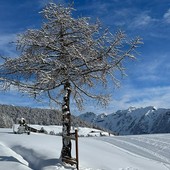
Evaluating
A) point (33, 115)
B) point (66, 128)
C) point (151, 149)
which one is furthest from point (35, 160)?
point (33, 115)

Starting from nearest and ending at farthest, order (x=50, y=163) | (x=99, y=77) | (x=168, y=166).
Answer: (x=50, y=163) < (x=99, y=77) < (x=168, y=166)

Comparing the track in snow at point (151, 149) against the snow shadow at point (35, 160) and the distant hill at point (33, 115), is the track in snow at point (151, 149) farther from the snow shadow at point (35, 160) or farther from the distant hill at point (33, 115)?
the distant hill at point (33, 115)

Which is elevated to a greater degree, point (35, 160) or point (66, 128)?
point (66, 128)

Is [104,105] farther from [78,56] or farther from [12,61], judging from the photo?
[12,61]

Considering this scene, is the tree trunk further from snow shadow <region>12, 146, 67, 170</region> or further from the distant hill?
the distant hill

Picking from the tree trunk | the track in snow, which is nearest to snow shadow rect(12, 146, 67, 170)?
the tree trunk

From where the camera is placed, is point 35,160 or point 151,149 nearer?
point 35,160

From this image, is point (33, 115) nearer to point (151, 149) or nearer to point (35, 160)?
point (151, 149)

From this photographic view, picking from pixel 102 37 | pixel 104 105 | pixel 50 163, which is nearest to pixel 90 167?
pixel 50 163

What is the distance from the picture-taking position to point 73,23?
1884cm

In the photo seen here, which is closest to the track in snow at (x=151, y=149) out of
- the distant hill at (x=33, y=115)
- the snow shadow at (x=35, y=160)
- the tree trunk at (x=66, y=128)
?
the tree trunk at (x=66, y=128)

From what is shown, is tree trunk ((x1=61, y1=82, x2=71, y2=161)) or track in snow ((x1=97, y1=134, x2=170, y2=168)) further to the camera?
track in snow ((x1=97, y1=134, x2=170, y2=168))

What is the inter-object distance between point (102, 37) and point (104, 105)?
375cm

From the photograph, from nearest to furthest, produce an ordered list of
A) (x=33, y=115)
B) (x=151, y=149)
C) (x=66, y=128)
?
(x=66, y=128), (x=151, y=149), (x=33, y=115)
